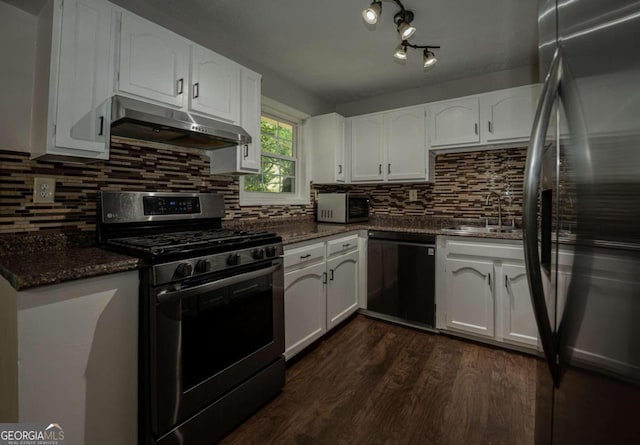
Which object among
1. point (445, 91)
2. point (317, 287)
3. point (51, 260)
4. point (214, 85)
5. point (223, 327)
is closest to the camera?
point (51, 260)

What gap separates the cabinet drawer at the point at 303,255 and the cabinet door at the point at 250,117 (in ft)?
2.27

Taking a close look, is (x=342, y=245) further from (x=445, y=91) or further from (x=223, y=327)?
(x=445, y=91)

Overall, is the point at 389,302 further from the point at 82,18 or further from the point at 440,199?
the point at 82,18

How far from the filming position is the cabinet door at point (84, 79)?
1.35 meters

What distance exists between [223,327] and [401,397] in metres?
1.11

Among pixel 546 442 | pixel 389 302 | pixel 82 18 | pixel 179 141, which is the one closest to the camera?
pixel 546 442

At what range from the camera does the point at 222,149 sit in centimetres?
220

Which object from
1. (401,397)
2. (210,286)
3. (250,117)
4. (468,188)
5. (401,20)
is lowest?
(401,397)

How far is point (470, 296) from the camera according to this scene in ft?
7.95

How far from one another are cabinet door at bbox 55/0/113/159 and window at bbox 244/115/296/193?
1.31m

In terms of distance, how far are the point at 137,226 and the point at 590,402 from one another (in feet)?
6.23

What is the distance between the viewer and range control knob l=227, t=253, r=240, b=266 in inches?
58.3

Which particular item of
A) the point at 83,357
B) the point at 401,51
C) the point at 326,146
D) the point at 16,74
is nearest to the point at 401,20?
the point at 401,51

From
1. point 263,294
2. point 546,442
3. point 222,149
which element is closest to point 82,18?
point 222,149
